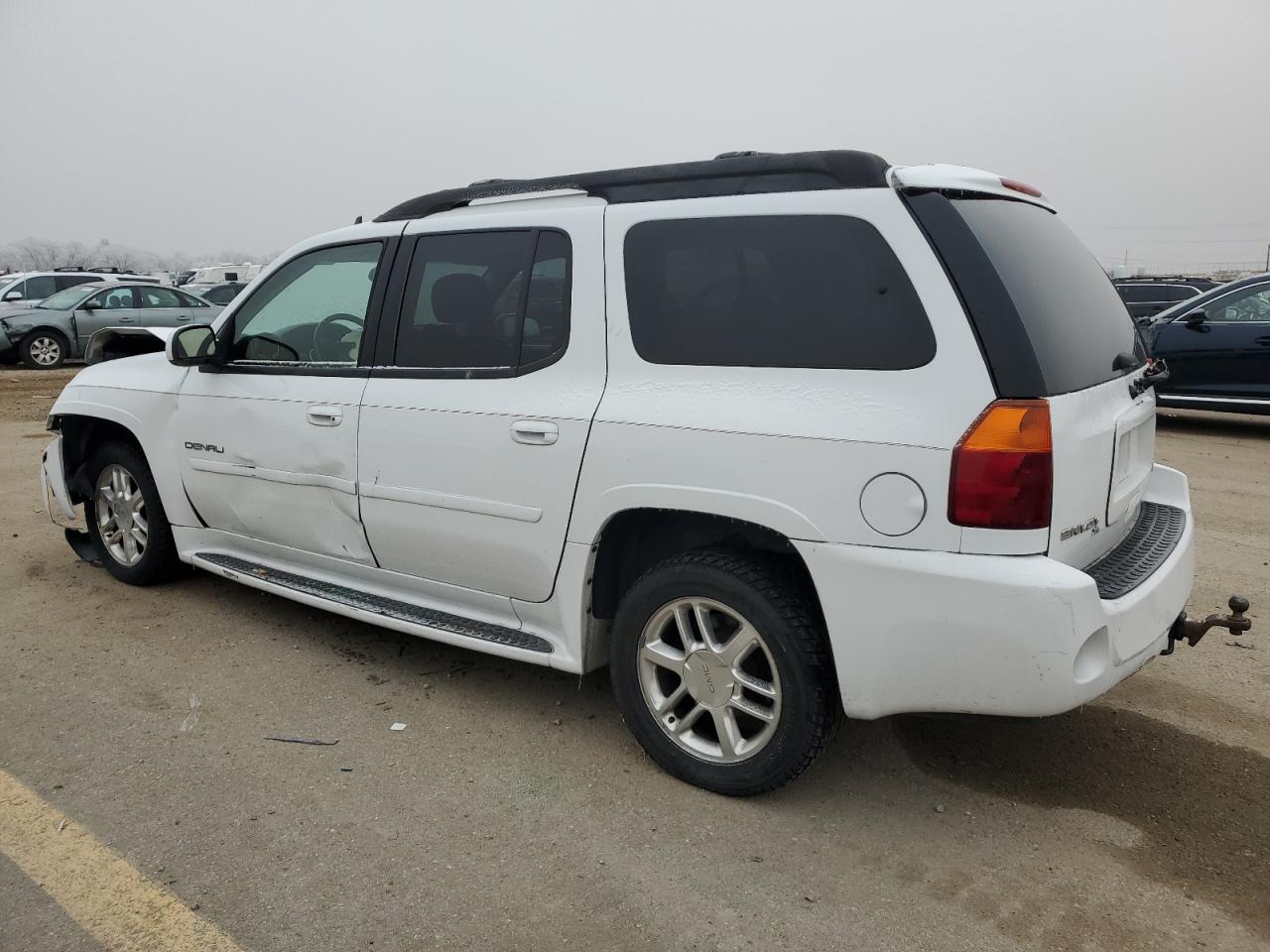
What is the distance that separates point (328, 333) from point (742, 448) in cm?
205

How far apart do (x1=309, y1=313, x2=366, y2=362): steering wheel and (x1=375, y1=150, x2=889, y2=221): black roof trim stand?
2.57ft

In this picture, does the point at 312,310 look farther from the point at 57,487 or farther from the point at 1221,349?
the point at 1221,349

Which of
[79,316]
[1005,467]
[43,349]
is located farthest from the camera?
[79,316]

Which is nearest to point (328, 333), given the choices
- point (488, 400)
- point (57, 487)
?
point (488, 400)

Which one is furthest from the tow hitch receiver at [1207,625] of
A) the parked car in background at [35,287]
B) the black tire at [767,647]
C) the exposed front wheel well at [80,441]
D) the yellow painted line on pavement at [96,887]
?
the parked car in background at [35,287]

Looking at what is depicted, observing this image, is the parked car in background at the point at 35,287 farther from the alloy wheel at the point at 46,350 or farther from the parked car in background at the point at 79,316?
the alloy wheel at the point at 46,350

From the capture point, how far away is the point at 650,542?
3.24 m

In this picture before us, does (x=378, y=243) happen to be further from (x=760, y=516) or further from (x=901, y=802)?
(x=901, y=802)

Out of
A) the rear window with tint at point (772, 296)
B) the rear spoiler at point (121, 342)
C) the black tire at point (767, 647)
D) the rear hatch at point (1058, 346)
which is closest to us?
the rear hatch at point (1058, 346)

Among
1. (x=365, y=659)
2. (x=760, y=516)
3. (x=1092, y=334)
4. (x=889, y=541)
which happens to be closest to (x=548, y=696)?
(x=365, y=659)

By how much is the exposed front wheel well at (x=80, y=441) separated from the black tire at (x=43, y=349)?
13938 mm

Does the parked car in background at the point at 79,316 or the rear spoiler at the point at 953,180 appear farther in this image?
the parked car in background at the point at 79,316

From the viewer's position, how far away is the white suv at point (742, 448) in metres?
2.52

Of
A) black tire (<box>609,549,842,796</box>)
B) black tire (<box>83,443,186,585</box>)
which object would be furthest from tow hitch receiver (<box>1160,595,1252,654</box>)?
black tire (<box>83,443,186,585</box>)
